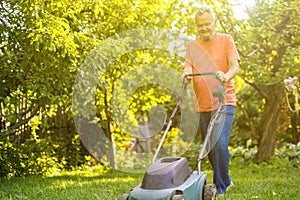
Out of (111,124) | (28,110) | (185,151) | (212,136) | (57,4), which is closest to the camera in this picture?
(212,136)

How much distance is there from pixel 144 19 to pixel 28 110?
1823 millimetres

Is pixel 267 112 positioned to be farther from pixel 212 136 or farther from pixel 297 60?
pixel 212 136

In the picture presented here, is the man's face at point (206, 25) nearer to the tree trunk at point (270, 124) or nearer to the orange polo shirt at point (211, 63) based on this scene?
the orange polo shirt at point (211, 63)

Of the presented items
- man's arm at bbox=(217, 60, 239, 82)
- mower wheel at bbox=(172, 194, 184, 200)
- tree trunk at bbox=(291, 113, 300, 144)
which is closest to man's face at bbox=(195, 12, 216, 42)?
man's arm at bbox=(217, 60, 239, 82)

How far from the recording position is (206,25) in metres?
4.01

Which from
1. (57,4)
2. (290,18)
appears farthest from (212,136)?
(290,18)

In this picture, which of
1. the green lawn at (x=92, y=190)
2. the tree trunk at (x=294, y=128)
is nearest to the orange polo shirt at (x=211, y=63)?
the green lawn at (x=92, y=190)

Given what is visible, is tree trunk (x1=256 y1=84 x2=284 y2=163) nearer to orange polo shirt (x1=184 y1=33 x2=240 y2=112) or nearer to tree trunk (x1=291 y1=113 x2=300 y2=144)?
tree trunk (x1=291 y1=113 x2=300 y2=144)

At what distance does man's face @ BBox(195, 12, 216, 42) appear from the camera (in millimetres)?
3955

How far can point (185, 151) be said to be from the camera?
844 cm

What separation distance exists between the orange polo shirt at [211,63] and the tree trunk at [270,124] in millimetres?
3402

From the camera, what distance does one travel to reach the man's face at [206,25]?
3.96 m

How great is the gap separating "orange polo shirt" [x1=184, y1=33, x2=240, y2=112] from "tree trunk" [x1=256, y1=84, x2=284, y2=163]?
340cm

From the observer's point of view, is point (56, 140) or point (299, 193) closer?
point (299, 193)
